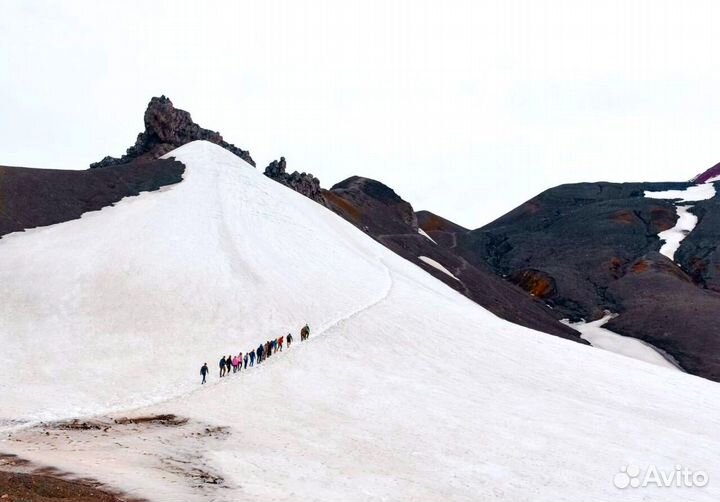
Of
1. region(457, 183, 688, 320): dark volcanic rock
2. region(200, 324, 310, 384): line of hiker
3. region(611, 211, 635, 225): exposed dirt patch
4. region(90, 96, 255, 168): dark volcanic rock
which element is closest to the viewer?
region(200, 324, 310, 384): line of hiker

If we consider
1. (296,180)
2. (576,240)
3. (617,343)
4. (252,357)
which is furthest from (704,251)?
(252,357)

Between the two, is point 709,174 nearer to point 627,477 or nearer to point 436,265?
point 436,265

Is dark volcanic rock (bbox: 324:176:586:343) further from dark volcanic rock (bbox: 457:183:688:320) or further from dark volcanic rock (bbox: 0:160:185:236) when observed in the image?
dark volcanic rock (bbox: 0:160:185:236)

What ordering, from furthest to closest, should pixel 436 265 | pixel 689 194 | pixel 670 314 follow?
pixel 689 194
pixel 436 265
pixel 670 314

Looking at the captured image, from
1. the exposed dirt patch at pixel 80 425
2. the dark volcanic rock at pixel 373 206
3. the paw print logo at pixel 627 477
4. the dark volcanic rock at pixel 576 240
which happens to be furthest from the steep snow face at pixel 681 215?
the exposed dirt patch at pixel 80 425

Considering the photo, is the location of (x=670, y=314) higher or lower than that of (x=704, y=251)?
lower

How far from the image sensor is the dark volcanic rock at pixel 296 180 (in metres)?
86.1

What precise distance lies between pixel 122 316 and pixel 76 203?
1974 centimetres

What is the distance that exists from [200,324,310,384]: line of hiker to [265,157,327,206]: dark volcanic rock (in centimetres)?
4682

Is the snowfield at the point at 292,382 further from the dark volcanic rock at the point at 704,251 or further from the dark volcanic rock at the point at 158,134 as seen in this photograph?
the dark volcanic rock at the point at 704,251

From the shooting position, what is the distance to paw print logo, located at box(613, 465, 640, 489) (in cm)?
2348

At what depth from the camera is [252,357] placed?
36125 mm

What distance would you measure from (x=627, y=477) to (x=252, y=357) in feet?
64.0

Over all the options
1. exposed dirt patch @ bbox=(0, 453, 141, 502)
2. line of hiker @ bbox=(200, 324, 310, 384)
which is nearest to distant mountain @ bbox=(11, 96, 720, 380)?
line of hiker @ bbox=(200, 324, 310, 384)
